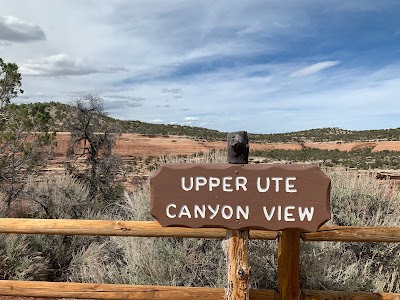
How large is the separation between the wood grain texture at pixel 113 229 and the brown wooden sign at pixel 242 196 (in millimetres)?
640

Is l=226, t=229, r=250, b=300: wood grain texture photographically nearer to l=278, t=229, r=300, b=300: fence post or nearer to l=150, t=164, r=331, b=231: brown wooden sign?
l=150, t=164, r=331, b=231: brown wooden sign

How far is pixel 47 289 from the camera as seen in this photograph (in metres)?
3.70

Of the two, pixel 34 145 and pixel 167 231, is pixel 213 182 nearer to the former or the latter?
pixel 167 231

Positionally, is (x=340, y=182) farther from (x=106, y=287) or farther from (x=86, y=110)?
(x=86, y=110)

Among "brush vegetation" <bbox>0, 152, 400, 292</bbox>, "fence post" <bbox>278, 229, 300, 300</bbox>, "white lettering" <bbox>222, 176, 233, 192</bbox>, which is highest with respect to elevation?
"white lettering" <bbox>222, 176, 233, 192</bbox>

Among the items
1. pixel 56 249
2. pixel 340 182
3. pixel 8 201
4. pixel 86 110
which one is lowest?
pixel 56 249

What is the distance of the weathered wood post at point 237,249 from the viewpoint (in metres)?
3.01

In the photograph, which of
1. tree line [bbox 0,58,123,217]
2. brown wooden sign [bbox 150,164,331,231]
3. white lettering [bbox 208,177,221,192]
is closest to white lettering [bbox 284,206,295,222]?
brown wooden sign [bbox 150,164,331,231]

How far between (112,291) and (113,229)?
1.82 ft

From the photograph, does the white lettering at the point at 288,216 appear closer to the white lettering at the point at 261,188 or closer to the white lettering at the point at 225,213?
the white lettering at the point at 261,188

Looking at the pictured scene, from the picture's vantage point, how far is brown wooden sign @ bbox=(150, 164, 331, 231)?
281 cm

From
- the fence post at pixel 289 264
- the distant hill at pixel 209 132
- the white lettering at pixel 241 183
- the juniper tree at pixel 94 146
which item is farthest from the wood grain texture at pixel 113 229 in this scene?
the distant hill at pixel 209 132

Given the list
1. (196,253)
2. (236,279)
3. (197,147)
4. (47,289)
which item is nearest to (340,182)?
(196,253)

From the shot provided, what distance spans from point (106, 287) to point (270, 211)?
1740 mm
